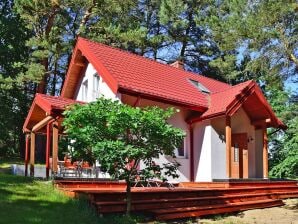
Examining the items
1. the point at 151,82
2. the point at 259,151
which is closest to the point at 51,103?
the point at 151,82

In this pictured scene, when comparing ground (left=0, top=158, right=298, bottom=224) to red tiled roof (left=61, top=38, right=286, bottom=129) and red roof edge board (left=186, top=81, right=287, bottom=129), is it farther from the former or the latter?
red tiled roof (left=61, top=38, right=286, bottom=129)

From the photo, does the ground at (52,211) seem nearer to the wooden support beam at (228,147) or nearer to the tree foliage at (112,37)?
the wooden support beam at (228,147)

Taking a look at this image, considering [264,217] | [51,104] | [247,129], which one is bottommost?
[264,217]

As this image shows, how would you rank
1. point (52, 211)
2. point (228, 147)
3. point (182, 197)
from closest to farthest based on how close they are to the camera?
point (52, 211) → point (182, 197) → point (228, 147)

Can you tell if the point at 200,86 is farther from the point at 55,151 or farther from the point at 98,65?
the point at 55,151

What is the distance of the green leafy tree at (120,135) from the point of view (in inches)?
391

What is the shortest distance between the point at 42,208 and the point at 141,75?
27.7 feet

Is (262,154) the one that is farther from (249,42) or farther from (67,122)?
(67,122)

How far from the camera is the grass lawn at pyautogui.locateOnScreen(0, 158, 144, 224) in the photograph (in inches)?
366

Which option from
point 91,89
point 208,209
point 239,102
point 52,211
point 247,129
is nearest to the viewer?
point 52,211

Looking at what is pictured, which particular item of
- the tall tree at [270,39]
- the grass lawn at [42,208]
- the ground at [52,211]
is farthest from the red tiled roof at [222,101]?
the grass lawn at [42,208]

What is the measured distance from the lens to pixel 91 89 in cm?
1881

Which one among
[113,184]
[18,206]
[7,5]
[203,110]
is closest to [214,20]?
[203,110]

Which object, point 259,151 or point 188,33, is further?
point 188,33
